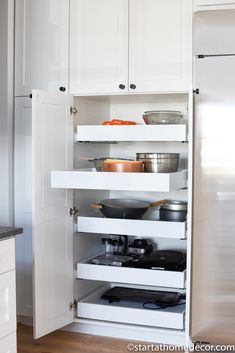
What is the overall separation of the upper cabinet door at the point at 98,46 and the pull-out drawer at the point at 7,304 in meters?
1.39

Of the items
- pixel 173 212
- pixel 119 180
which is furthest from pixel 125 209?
pixel 119 180

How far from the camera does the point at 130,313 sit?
3.27m

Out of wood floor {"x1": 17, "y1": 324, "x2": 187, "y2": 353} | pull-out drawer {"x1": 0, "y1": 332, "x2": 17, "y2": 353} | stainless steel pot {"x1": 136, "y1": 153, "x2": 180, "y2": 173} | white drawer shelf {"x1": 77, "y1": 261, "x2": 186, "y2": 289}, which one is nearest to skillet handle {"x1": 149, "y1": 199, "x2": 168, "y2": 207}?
stainless steel pot {"x1": 136, "y1": 153, "x2": 180, "y2": 173}

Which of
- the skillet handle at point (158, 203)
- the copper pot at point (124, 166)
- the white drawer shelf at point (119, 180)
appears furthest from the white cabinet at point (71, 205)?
the skillet handle at point (158, 203)

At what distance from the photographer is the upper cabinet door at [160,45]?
306cm

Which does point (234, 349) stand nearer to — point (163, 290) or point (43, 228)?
point (163, 290)

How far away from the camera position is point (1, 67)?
11.2 feet

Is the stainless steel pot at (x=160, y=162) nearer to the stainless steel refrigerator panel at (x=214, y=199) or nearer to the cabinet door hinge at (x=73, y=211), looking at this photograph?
the stainless steel refrigerator panel at (x=214, y=199)

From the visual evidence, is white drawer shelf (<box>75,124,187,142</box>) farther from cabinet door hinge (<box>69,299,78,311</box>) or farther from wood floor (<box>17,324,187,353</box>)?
wood floor (<box>17,324,187,353</box>)

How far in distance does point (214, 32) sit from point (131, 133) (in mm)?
755

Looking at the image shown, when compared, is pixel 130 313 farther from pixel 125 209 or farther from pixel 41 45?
pixel 41 45

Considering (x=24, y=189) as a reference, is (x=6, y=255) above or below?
below

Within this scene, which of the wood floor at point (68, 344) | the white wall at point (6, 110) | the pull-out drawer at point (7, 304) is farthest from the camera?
the white wall at point (6, 110)

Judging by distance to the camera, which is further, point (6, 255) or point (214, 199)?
point (214, 199)
